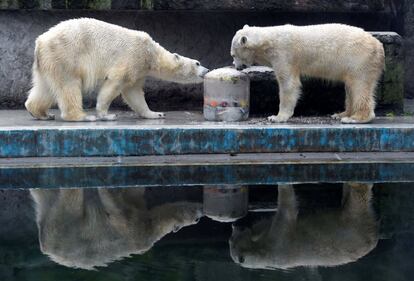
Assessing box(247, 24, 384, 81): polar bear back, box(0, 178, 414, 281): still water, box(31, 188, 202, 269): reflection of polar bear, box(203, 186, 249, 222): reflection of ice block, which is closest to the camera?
box(0, 178, 414, 281): still water

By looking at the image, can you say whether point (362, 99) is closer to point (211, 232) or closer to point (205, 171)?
point (205, 171)

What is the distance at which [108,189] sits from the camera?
204 inches

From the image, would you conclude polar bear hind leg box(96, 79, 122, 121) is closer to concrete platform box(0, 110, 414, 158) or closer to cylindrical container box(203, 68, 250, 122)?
concrete platform box(0, 110, 414, 158)

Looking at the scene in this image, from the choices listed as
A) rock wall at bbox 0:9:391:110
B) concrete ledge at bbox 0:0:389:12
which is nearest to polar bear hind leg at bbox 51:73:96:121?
concrete ledge at bbox 0:0:389:12

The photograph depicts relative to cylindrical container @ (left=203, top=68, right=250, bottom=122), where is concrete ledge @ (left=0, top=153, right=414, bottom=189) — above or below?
below

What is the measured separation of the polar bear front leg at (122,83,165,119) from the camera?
743cm

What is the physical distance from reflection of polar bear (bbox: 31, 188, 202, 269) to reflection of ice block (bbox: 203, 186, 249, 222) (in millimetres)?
101

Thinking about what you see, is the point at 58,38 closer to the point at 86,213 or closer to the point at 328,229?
the point at 86,213

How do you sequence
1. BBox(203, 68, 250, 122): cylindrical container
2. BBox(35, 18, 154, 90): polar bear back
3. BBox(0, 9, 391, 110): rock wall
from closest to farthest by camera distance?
BBox(35, 18, 154, 90): polar bear back → BBox(203, 68, 250, 122): cylindrical container → BBox(0, 9, 391, 110): rock wall

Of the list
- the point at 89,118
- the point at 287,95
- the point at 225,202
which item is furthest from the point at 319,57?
the point at 225,202

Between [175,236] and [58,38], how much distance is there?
333 centimetres

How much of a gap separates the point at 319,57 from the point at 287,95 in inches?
19.7

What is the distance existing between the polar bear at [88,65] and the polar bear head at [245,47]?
65cm

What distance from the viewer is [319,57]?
23.2 feet
